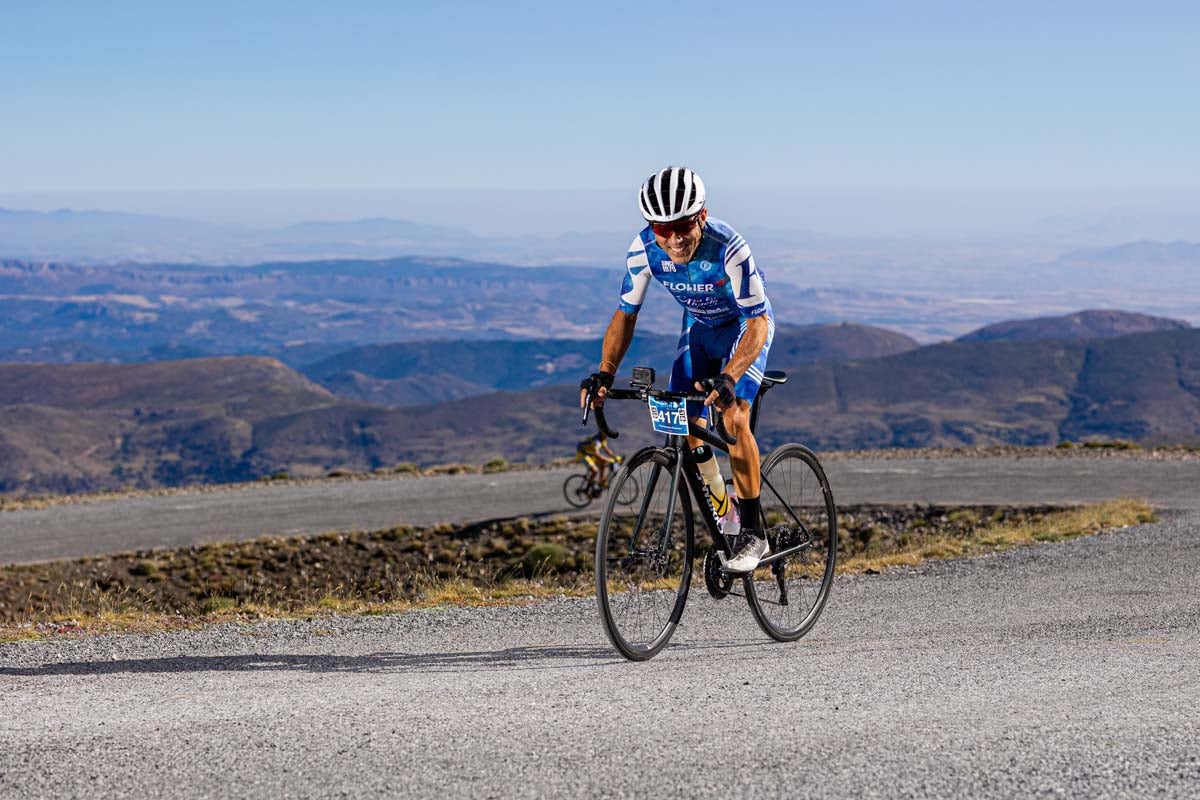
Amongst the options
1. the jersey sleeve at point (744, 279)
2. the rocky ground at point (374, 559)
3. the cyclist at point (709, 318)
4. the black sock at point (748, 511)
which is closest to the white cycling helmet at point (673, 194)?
the cyclist at point (709, 318)

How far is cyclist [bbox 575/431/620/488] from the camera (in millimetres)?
23672

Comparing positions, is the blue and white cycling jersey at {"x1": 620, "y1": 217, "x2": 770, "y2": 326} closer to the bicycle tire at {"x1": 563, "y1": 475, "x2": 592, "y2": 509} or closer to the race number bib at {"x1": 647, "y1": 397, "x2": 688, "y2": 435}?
the race number bib at {"x1": 647, "y1": 397, "x2": 688, "y2": 435}

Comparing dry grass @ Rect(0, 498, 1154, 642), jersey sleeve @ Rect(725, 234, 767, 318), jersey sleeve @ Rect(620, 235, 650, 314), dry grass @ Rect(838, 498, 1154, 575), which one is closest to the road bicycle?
jersey sleeve @ Rect(620, 235, 650, 314)

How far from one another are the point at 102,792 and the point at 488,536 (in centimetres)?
1767

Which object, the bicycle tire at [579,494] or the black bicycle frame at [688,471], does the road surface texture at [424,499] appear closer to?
the bicycle tire at [579,494]

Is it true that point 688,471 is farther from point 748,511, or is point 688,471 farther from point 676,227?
point 676,227

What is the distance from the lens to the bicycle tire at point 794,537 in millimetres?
7844

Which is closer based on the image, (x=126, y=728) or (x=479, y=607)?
(x=126, y=728)

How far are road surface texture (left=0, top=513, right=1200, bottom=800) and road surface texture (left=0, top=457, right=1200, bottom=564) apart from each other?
47.5 feet

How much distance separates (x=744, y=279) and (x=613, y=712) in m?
2.87

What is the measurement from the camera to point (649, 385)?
6762mm

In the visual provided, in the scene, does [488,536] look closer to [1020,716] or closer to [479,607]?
[479,607]

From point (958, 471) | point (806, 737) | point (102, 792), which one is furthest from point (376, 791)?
point (958, 471)

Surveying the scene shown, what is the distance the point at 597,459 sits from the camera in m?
23.8
